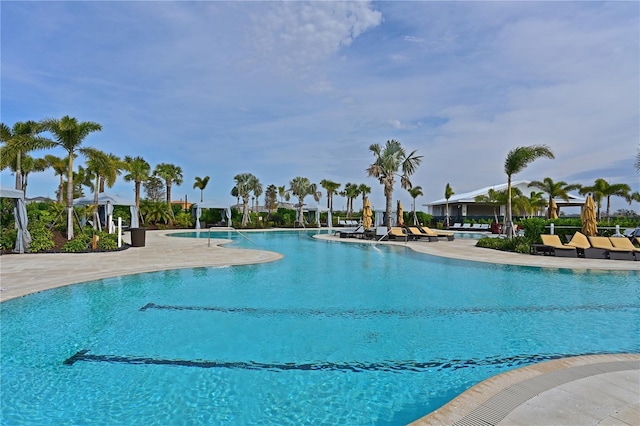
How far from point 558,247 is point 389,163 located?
475 inches

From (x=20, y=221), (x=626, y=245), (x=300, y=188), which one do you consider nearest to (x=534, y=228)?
(x=626, y=245)

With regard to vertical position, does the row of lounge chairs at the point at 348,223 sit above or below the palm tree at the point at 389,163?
below

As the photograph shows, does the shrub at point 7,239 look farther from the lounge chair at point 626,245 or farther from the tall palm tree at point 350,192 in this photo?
the tall palm tree at point 350,192

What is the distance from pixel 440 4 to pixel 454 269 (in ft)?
27.7

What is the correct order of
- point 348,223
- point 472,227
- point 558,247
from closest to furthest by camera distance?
point 558,247
point 472,227
point 348,223

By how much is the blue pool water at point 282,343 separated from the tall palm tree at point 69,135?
25.7 ft

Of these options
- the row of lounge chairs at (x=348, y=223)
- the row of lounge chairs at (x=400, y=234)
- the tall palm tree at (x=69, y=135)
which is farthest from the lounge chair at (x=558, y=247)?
the row of lounge chairs at (x=348, y=223)

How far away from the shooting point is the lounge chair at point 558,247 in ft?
44.3

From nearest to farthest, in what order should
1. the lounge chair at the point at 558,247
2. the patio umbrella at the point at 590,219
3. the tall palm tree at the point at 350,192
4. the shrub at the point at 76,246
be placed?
the shrub at the point at 76,246, the lounge chair at the point at 558,247, the patio umbrella at the point at 590,219, the tall palm tree at the point at 350,192

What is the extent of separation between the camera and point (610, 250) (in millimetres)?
12938

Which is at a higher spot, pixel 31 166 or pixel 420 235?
pixel 31 166

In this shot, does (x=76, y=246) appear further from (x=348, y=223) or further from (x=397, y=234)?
(x=348, y=223)

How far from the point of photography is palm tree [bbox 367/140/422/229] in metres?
24.0

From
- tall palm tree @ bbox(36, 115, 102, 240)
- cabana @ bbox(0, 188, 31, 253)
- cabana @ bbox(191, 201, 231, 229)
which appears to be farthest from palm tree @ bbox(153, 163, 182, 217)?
cabana @ bbox(0, 188, 31, 253)
